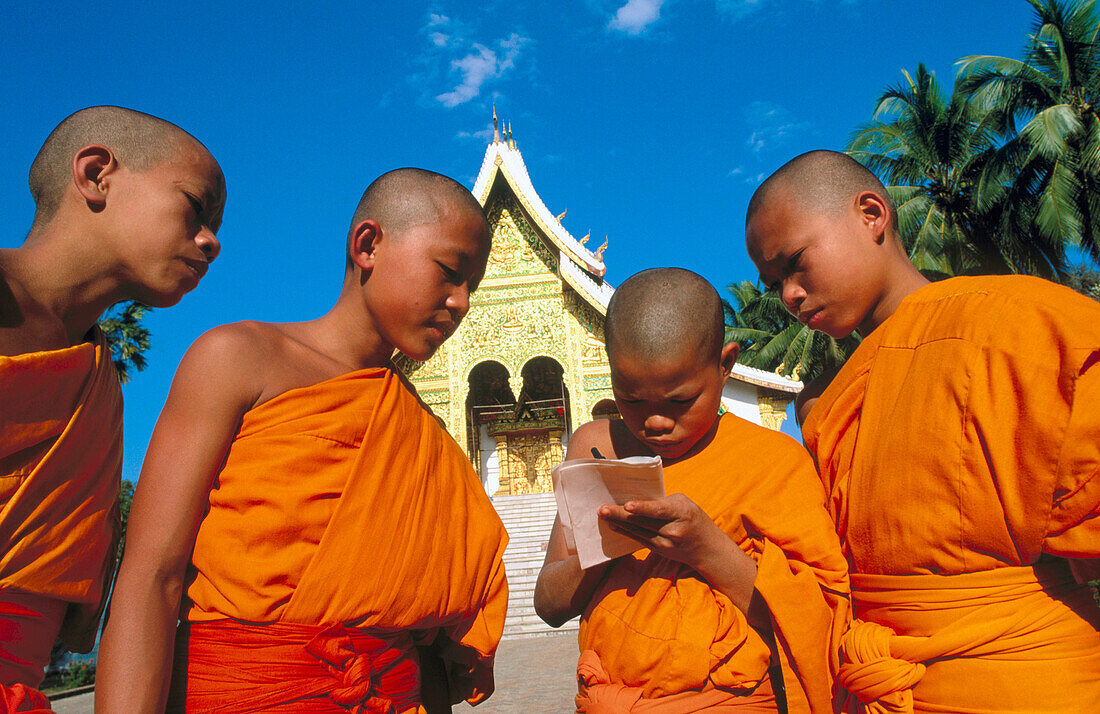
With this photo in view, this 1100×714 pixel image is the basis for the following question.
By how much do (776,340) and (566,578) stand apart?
23746 mm

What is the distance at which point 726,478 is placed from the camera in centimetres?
168

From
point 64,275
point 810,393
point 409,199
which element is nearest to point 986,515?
point 810,393

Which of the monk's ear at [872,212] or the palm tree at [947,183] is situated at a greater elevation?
the palm tree at [947,183]

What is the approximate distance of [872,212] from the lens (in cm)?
182

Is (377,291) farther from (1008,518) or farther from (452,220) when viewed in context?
(1008,518)

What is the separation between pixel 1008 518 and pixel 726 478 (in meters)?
0.56

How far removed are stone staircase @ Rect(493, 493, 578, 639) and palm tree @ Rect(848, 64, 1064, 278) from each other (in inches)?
354

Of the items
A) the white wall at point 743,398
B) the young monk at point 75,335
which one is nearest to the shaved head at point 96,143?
the young monk at point 75,335

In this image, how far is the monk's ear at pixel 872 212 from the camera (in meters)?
1.80

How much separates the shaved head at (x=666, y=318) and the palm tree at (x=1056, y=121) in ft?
42.2

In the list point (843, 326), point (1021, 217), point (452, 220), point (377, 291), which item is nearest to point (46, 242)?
point (377, 291)

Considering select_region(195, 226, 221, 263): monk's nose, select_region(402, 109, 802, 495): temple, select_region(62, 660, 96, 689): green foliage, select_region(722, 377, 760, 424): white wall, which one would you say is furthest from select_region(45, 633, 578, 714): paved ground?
select_region(722, 377, 760, 424): white wall

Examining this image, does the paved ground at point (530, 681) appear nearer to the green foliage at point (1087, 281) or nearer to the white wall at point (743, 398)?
the white wall at point (743, 398)

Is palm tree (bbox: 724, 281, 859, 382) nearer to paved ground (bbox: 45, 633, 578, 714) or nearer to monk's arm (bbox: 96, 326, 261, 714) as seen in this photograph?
paved ground (bbox: 45, 633, 578, 714)
